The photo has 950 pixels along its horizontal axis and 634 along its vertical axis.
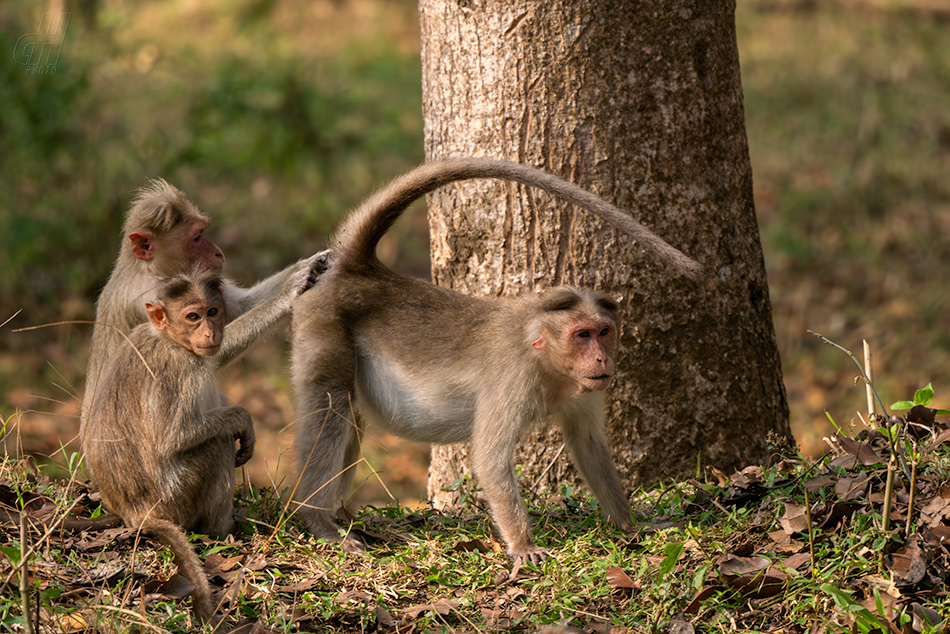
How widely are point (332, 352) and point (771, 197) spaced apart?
9095 mm

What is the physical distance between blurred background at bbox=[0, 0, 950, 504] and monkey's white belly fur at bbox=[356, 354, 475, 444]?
3009 mm

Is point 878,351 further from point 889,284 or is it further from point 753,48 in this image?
point 753,48

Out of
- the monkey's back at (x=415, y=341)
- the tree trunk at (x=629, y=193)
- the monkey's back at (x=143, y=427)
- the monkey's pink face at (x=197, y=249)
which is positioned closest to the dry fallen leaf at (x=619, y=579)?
the monkey's back at (x=415, y=341)

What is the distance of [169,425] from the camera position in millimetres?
4629

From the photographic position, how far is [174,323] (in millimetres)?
4746

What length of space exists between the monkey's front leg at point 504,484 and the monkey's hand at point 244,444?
1.09m

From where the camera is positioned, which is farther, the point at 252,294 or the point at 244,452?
the point at 252,294

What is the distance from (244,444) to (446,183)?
1.63 m

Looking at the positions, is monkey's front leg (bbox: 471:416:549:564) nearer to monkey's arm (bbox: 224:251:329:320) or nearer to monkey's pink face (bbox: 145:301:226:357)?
monkey's pink face (bbox: 145:301:226:357)

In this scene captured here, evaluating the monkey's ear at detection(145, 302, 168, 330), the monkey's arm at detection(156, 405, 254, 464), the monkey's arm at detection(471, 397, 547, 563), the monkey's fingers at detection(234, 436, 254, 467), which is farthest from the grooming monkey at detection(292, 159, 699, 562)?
the monkey's ear at detection(145, 302, 168, 330)

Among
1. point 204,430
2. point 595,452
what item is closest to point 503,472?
point 595,452

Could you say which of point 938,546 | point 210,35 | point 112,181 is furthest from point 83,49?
point 938,546

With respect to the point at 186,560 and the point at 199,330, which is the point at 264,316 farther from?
the point at 186,560

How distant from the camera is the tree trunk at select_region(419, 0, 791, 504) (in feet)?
17.6
